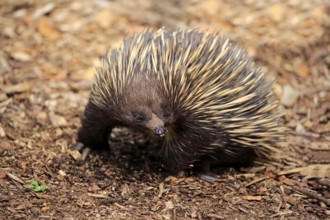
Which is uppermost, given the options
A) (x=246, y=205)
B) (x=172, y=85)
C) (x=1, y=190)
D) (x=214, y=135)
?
(x=172, y=85)

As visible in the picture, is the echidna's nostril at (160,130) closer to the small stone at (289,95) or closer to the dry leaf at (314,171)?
the dry leaf at (314,171)

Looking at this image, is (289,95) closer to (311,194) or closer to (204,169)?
(204,169)

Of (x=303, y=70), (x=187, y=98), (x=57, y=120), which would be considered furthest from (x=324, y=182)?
(x=303, y=70)

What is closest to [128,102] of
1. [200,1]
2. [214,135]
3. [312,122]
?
[214,135]

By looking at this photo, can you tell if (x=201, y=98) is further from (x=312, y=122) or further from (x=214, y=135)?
(x=312, y=122)

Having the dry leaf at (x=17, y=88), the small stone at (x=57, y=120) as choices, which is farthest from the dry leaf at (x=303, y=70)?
the dry leaf at (x=17, y=88)
